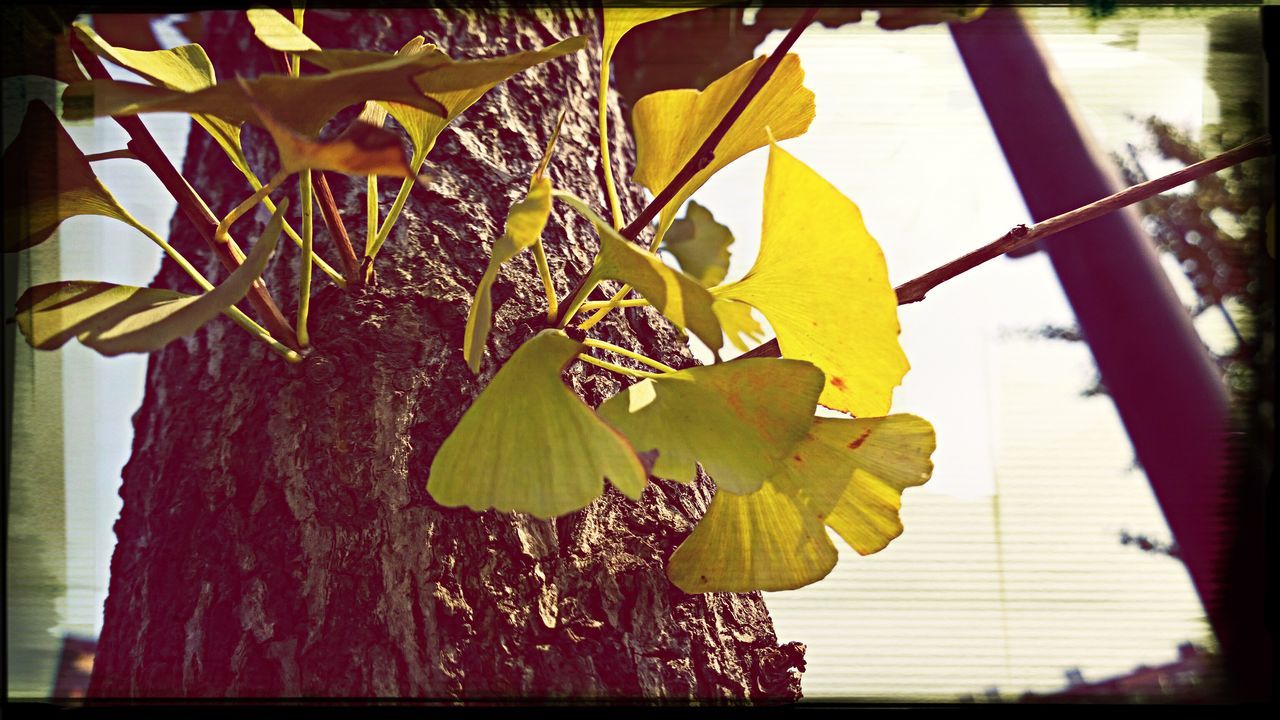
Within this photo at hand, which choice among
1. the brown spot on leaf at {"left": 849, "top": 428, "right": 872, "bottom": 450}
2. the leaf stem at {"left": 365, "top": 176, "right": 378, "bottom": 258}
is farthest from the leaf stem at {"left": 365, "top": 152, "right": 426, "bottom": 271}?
the brown spot on leaf at {"left": 849, "top": 428, "right": 872, "bottom": 450}

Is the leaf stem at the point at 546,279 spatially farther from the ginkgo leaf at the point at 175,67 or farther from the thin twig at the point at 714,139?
the ginkgo leaf at the point at 175,67

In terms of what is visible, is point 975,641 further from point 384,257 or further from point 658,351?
point 384,257

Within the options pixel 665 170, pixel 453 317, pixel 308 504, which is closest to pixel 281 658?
pixel 308 504

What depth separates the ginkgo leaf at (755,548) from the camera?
314mm

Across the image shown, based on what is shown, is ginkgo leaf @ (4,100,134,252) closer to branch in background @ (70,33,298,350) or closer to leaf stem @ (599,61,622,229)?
branch in background @ (70,33,298,350)

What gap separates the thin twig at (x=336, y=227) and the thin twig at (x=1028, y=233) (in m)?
0.19

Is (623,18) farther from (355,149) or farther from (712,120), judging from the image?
(355,149)

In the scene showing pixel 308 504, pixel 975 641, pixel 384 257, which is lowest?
pixel 975 641

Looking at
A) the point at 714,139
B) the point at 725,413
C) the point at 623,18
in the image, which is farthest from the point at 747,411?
the point at 623,18

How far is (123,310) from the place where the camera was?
0.87 ft

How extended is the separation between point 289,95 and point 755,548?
0.24 metres

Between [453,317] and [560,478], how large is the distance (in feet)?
0.57

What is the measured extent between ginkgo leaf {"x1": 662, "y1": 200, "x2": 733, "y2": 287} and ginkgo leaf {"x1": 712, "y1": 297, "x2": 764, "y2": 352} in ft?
0.12

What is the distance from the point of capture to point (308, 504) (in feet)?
1.18
